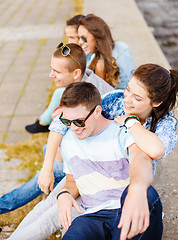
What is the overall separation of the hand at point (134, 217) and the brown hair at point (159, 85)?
0.71 m

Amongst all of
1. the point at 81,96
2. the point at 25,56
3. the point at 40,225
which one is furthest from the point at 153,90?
the point at 25,56

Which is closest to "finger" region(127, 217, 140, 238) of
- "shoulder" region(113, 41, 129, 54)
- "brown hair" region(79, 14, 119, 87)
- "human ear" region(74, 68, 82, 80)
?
"human ear" region(74, 68, 82, 80)

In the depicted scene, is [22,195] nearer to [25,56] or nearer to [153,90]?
[153,90]

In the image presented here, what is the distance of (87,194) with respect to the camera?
208 cm

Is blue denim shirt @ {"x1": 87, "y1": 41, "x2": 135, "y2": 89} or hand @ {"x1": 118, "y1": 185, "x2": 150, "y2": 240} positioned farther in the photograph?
blue denim shirt @ {"x1": 87, "y1": 41, "x2": 135, "y2": 89}

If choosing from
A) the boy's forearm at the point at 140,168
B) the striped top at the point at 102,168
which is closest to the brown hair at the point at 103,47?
the striped top at the point at 102,168

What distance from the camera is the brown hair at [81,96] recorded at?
6.67 ft

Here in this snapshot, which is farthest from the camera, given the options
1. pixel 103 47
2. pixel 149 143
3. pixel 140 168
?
pixel 103 47

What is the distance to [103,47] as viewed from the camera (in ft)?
10.5

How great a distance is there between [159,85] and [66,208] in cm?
105

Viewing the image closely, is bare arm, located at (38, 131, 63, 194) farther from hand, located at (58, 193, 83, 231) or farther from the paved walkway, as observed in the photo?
the paved walkway

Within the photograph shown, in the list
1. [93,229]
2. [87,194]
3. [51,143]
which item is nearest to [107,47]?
[51,143]

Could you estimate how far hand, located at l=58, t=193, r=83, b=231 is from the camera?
6.48 ft

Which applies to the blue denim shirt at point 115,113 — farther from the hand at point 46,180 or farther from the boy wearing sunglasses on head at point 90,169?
the hand at point 46,180
